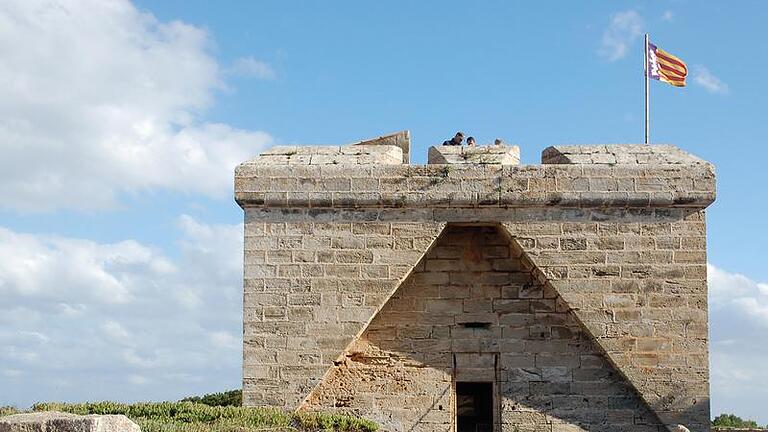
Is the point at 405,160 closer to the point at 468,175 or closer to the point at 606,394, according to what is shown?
the point at 468,175

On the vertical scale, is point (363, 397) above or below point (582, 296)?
below

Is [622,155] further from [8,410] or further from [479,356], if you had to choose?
[8,410]

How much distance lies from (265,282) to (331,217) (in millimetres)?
1314

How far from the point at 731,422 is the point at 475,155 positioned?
1234 centimetres

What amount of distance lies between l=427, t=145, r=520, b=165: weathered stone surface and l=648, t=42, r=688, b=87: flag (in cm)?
483

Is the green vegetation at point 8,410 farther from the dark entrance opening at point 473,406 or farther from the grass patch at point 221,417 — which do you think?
the dark entrance opening at point 473,406

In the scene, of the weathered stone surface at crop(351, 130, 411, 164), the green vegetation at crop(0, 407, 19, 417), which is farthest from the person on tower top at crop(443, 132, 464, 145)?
the green vegetation at crop(0, 407, 19, 417)

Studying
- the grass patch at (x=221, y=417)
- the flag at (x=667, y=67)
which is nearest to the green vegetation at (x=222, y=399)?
the grass patch at (x=221, y=417)

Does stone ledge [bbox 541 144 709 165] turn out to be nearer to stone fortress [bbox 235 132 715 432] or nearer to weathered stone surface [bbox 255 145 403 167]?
stone fortress [bbox 235 132 715 432]

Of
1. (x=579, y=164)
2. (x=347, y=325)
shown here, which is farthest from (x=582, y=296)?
(x=347, y=325)

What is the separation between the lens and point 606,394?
15.3 meters

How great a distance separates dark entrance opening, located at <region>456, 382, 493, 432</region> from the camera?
15688 mm

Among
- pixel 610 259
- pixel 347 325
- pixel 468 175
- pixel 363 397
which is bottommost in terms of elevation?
pixel 363 397

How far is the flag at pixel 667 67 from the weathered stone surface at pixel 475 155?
4.83 m
